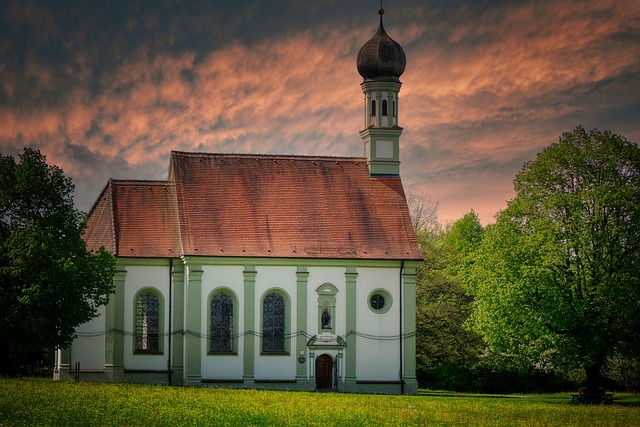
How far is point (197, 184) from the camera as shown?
53.8m

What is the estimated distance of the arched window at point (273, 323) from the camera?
5144 cm

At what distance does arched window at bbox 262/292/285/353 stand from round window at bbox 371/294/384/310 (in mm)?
4623

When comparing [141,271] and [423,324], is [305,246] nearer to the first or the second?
[141,271]

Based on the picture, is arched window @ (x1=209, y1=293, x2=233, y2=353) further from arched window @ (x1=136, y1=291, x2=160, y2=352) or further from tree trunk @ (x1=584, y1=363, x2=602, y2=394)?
tree trunk @ (x1=584, y1=363, x2=602, y2=394)

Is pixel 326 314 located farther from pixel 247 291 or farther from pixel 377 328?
pixel 247 291

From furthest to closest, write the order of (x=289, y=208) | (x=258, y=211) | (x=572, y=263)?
(x=289, y=208)
(x=258, y=211)
(x=572, y=263)

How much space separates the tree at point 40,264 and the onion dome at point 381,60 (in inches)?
731

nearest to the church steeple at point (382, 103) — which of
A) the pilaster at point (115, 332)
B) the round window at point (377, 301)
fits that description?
the round window at point (377, 301)

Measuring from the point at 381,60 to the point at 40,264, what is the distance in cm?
2218

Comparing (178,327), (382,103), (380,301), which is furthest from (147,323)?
(382,103)

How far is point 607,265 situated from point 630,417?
33.5 ft

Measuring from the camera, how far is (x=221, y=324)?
51.2 metres

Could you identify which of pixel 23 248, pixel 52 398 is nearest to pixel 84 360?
pixel 23 248

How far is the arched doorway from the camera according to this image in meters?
51.4
